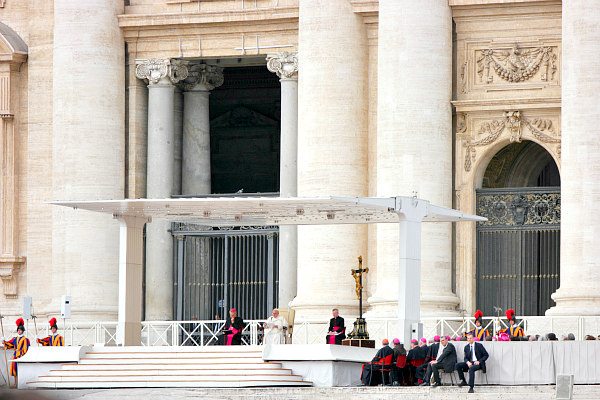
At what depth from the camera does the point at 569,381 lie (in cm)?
2656

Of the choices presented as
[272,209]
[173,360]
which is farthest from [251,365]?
[272,209]

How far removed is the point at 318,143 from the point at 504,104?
422cm

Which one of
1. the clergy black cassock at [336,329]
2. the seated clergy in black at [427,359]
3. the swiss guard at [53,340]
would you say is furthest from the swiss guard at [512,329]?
the swiss guard at [53,340]

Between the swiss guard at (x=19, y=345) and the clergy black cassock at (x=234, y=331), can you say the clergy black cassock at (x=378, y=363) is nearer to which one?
the clergy black cassock at (x=234, y=331)

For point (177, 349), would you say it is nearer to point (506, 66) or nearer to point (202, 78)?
point (506, 66)

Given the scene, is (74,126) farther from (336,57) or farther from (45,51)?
(336,57)

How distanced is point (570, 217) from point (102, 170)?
11.4 m

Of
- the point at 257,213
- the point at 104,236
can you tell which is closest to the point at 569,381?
the point at 257,213

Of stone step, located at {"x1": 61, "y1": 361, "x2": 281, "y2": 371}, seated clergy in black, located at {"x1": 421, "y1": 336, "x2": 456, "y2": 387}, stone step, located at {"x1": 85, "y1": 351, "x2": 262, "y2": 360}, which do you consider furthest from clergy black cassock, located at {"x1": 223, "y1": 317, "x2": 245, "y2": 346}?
seated clergy in black, located at {"x1": 421, "y1": 336, "x2": 456, "y2": 387}

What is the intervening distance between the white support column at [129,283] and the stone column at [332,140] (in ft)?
18.2

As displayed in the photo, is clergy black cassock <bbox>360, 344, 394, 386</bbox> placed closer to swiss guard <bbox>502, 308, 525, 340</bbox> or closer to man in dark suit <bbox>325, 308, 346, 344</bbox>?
swiss guard <bbox>502, 308, 525, 340</bbox>

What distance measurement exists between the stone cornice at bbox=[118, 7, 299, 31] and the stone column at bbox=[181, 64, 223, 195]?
1543 millimetres

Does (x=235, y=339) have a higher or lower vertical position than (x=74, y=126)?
lower

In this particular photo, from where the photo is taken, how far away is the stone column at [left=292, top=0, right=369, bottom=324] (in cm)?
4153
